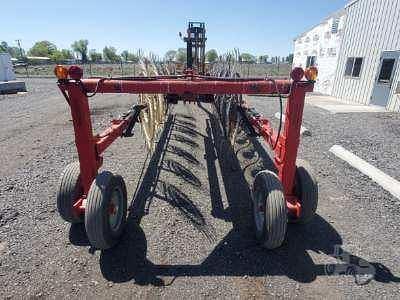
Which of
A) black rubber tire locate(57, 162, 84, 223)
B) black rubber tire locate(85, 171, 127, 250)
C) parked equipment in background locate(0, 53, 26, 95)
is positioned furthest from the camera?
parked equipment in background locate(0, 53, 26, 95)

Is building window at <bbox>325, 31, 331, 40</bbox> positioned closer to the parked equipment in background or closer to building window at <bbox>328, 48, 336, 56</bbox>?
building window at <bbox>328, 48, 336, 56</bbox>

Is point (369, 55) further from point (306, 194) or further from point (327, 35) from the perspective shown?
point (306, 194)

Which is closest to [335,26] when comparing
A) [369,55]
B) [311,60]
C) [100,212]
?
[311,60]

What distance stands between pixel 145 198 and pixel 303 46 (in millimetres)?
21282

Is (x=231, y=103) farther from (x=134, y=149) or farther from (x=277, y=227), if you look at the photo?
(x=277, y=227)

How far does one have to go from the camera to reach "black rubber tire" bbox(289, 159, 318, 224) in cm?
353

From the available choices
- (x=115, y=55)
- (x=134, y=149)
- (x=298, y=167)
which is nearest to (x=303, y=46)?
(x=134, y=149)

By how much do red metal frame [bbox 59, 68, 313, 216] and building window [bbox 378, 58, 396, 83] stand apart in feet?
39.8

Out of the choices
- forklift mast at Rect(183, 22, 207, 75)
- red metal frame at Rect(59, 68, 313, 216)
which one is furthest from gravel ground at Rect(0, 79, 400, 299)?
forklift mast at Rect(183, 22, 207, 75)

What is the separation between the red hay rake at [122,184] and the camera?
10.1ft

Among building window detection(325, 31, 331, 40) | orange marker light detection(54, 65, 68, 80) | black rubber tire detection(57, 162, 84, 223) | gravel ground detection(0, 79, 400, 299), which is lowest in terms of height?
gravel ground detection(0, 79, 400, 299)

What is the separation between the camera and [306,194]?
3537mm

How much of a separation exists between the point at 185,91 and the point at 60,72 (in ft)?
4.40

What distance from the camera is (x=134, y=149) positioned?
697 cm
